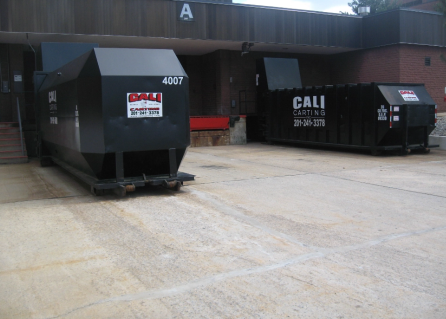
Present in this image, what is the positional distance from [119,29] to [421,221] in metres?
14.7

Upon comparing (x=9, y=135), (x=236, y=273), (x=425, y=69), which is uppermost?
(x=425, y=69)

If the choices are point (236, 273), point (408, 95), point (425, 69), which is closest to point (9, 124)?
point (408, 95)

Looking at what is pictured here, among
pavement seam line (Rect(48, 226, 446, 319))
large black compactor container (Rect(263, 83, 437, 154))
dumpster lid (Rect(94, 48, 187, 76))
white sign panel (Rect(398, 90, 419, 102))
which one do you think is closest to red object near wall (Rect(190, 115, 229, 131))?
large black compactor container (Rect(263, 83, 437, 154))

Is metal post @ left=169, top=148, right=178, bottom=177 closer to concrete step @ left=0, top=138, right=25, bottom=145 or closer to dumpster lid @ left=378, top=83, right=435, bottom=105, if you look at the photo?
dumpster lid @ left=378, top=83, right=435, bottom=105

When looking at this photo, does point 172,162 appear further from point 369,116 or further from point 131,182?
point 369,116

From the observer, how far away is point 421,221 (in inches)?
267

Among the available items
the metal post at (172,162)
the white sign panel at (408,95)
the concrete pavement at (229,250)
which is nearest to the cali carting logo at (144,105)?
the metal post at (172,162)

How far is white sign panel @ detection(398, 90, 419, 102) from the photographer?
14708 millimetres

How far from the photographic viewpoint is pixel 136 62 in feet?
28.5

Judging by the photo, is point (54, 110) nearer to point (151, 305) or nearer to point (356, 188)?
point (356, 188)

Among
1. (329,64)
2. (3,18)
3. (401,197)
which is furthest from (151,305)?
(329,64)

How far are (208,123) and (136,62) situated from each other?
37.1ft

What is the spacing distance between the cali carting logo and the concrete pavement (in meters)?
1.58

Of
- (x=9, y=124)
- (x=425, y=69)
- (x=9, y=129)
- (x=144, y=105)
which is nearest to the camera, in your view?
(x=144, y=105)
